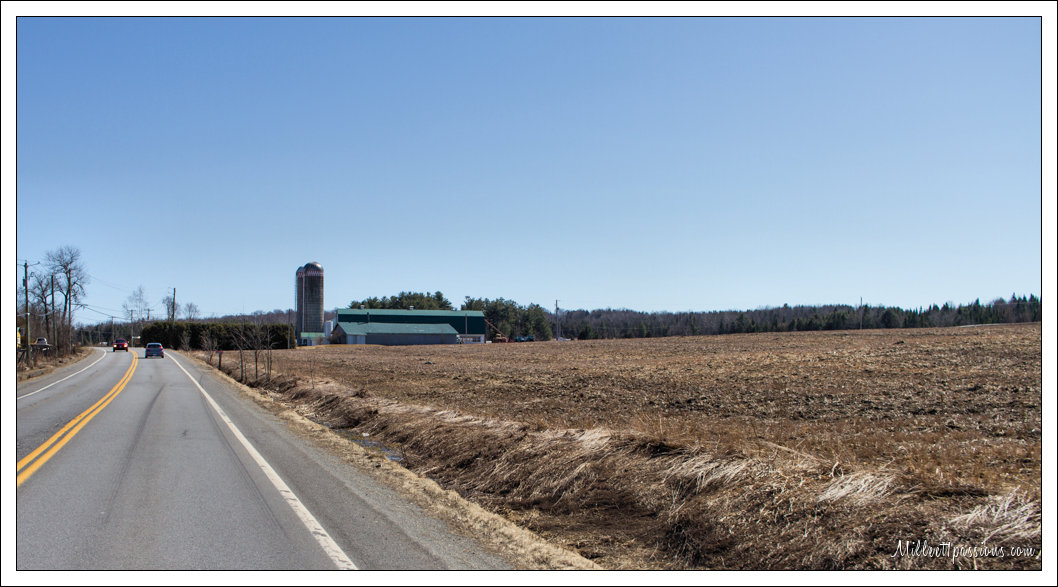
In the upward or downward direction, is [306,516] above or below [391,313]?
below

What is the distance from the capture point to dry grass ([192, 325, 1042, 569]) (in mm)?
5562

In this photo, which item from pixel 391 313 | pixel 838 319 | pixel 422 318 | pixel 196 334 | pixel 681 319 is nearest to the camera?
pixel 196 334

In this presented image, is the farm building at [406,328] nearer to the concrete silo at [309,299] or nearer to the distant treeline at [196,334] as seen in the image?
the concrete silo at [309,299]

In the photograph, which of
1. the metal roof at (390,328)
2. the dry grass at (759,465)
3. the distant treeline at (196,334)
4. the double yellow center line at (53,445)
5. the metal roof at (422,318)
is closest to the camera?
the dry grass at (759,465)

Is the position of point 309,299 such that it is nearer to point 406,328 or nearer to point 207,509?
point 406,328

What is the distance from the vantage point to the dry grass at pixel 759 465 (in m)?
Answer: 5.56

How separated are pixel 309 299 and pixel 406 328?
700 inches

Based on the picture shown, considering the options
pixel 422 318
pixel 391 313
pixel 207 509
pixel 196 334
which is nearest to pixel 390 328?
pixel 391 313

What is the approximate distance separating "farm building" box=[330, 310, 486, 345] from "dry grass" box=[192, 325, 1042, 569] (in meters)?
82.3

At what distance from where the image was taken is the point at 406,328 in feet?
342

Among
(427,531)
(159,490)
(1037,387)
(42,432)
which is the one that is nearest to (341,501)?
(427,531)

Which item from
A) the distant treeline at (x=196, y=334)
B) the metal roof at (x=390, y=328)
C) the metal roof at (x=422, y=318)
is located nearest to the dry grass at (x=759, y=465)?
the distant treeline at (x=196, y=334)

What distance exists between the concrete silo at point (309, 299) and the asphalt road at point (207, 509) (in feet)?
316

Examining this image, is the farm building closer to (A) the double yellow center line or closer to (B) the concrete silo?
(B) the concrete silo
